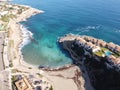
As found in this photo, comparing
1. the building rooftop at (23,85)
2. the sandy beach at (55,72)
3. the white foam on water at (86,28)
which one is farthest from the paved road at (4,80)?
the white foam on water at (86,28)

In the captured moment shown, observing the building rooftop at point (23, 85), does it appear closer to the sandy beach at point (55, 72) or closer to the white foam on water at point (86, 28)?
the sandy beach at point (55, 72)

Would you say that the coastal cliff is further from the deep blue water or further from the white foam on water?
the white foam on water

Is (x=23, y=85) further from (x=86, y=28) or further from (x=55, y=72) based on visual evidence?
(x=86, y=28)

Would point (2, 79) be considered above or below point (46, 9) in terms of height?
below

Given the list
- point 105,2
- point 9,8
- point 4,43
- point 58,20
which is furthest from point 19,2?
point 4,43

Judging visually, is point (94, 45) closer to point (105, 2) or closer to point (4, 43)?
point (4, 43)

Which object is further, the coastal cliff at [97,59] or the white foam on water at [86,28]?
the white foam on water at [86,28]
